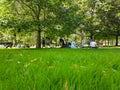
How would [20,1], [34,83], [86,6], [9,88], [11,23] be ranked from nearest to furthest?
[9,88], [34,83], [11,23], [20,1], [86,6]

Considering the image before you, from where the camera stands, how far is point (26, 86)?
6.06ft

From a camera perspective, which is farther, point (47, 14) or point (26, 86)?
point (47, 14)

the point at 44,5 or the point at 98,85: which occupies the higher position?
the point at 44,5

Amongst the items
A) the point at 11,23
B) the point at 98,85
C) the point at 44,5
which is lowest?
the point at 98,85

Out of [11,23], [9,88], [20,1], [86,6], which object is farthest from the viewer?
[86,6]

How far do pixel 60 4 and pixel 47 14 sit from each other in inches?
100

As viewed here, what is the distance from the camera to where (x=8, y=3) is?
32.2 meters

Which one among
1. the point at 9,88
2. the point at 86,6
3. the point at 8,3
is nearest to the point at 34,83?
the point at 9,88

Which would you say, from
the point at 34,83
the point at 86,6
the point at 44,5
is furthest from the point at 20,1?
the point at 34,83

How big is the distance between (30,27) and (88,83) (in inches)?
1143

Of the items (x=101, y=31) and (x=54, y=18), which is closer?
(x=54, y=18)

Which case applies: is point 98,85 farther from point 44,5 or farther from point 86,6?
point 86,6

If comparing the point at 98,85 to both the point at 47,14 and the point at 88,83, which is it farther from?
the point at 47,14

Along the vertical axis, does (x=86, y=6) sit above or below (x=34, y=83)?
above
